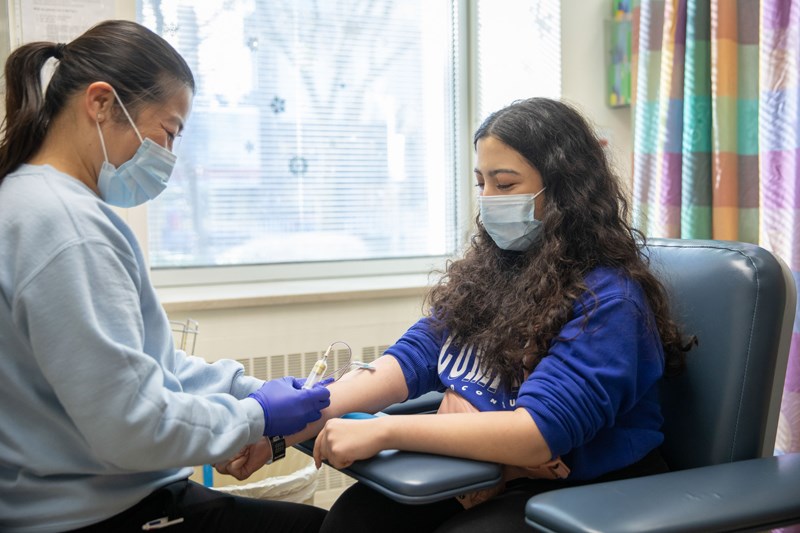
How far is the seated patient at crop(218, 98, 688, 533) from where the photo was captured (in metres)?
1.16

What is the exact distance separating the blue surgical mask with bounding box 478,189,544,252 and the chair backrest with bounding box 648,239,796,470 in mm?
297

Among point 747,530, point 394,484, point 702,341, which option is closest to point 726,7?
point 702,341

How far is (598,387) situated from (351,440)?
0.38m

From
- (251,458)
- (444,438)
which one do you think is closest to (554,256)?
(444,438)

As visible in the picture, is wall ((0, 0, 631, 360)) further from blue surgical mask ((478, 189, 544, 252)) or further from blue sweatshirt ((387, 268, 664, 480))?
blue sweatshirt ((387, 268, 664, 480))

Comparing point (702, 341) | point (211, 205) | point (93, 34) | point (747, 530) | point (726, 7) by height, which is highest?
point (726, 7)

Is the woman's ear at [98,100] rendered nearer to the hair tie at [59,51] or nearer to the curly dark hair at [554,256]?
the hair tie at [59,51]

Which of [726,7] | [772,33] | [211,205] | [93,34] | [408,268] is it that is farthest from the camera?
[408,268]

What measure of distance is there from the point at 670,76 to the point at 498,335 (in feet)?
4.30

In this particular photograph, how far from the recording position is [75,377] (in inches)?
36.3

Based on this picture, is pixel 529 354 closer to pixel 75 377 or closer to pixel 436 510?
pixel 436 510

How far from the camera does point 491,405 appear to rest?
1306 millimetres

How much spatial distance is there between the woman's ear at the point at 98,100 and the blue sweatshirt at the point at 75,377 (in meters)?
0.12

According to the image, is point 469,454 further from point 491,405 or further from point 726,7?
point 726,7
